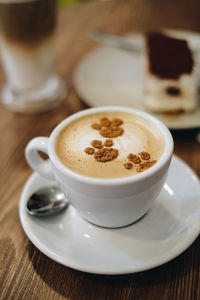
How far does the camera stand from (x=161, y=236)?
705mm

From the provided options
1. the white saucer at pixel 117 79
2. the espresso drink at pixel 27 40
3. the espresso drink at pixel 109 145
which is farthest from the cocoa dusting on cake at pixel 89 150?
the espresso drink at pixel 27 40

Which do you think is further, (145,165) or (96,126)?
(96,126)

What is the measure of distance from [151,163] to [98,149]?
0.13 m

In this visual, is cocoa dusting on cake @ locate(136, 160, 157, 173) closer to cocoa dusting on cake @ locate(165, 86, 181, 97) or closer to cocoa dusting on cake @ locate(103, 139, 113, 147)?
cocoa dusting on cake @ locate(103, 139, 113, 147)

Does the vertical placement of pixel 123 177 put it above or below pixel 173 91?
above

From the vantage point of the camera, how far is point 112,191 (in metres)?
0.64

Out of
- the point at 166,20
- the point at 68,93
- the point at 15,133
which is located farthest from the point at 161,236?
the point at 166,20

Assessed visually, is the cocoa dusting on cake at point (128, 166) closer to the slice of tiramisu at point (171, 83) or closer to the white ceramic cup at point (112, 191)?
the white ceramic cup at point (112, 191)

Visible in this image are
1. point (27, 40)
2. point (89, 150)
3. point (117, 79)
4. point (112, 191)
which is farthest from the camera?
point (117, 79)

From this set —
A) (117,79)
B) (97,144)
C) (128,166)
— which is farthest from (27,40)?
(128,166)

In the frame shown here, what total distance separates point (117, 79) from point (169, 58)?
236 mm

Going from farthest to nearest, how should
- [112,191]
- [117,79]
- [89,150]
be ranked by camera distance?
[117,79] → [89,150] → [112,191]

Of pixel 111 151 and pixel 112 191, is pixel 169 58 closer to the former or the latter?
pixel 111 151

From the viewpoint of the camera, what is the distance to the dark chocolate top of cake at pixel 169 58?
1266mm
